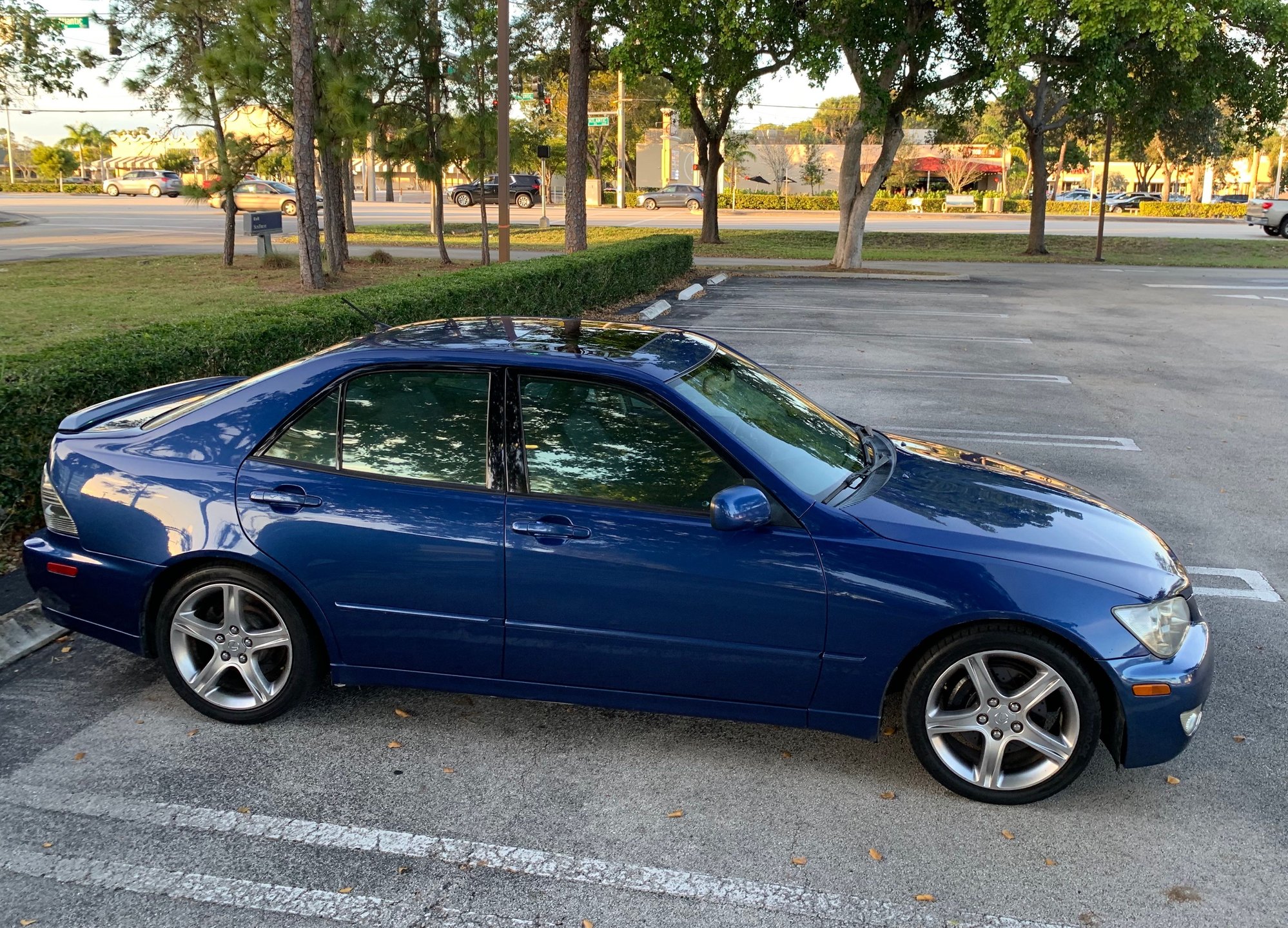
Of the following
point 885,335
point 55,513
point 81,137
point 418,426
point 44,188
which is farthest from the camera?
point 81,137

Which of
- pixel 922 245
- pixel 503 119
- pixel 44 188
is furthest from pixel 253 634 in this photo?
pixel 44 188

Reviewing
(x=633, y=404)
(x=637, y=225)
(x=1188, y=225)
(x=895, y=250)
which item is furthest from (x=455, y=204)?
(x=633, y=404)

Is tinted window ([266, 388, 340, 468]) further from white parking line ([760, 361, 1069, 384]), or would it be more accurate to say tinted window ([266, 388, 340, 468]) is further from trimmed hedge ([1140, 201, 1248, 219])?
trimmed hedge ([1140, 201, 1248, 219])

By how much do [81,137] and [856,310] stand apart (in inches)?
3543

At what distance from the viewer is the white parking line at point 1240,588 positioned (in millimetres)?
5543

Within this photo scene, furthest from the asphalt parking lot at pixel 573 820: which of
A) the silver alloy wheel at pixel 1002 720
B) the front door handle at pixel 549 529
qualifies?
the front door handle at pixel 549 529

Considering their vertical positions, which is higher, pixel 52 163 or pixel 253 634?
pixel 52 163

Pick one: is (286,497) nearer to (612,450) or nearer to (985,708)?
(612,450)

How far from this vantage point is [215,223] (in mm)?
38719

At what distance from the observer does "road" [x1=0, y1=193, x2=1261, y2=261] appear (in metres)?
28.1

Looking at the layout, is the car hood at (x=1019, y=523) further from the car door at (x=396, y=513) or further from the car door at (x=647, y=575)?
the car door at (x=396, y=513)

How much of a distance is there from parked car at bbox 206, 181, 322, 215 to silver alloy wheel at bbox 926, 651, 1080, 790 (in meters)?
43.5

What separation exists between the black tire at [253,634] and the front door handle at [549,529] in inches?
37.8

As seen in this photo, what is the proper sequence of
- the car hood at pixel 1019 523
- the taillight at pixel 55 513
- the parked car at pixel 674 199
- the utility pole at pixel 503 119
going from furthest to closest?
the parked car at pixel 674 199 → the utility pole at pixel 503 119 → the taillight at pixel 55 513 → the car hood at pixel 1019 523
